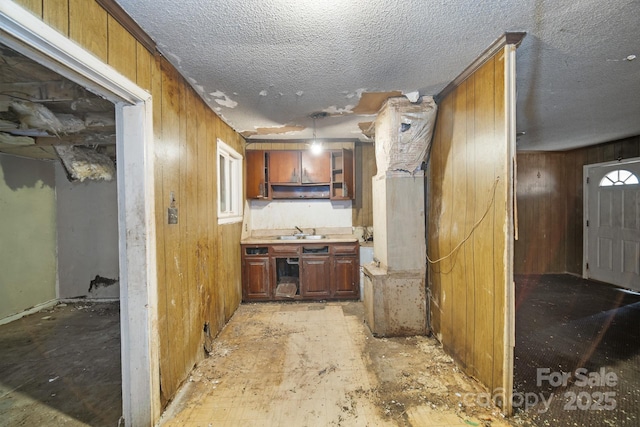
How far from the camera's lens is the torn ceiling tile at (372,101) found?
235cm

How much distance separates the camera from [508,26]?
4.81 feet

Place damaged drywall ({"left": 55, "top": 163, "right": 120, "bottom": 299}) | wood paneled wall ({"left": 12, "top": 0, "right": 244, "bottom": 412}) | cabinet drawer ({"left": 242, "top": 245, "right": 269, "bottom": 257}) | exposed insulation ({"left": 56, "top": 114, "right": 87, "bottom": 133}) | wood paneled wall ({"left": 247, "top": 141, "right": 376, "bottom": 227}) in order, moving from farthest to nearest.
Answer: wood paneled wall ({"left": 247, "top": 141, "right": 376, "bottom": 227}) < damaged drywall ({"left": 55, "top": 163, "right": 120, "bottom": 299}) < cabinet drawer ({"left": 242, "top": 245, "right": 269, "bottom": 257}) < exposed insulation ({"left": 56, "top": 114, "right": 87, "bottom": 133}) < wood paneled wall ({"left": 12, "top": 0, "right": 244, "bottom": 412})

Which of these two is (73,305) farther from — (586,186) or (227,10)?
(586,186)

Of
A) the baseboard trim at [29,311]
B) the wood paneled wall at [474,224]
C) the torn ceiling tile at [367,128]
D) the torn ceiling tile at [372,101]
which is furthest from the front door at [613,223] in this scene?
the baseboard trim at [29,311]

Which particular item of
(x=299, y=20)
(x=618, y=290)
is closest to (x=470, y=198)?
(x=299, y=20)

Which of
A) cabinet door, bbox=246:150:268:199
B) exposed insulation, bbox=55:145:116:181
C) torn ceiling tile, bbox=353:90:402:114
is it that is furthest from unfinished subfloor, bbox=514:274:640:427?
exposed insulation, bbox=55:145:116:181

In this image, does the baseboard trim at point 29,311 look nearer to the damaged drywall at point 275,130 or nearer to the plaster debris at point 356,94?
the damaged drywall at point 275,130

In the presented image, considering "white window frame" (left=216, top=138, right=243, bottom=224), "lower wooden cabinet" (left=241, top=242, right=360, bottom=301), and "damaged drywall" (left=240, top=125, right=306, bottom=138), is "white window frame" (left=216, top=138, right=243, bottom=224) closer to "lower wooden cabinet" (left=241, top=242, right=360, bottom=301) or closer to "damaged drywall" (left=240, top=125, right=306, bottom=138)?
"damaged drywall" (left=240, top=125, right=306, bottom=138)

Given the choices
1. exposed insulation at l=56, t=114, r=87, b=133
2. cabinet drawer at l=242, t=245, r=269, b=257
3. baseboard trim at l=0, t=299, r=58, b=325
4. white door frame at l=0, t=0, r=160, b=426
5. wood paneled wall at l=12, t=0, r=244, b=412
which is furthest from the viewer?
cabinet drawer at l=242, t=245, r=269, b=257

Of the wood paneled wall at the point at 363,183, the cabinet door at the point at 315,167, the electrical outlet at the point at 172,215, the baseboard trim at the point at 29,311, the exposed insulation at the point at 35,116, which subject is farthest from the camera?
the wood paneled wall at the point at 363,183

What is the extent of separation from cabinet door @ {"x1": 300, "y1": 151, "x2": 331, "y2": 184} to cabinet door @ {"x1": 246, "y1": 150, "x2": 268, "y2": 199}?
2.00ft

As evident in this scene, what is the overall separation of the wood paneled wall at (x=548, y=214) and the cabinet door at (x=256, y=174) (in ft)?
14.8

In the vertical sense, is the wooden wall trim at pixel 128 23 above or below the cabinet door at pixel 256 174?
above

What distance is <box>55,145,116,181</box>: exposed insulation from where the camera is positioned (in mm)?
2869
